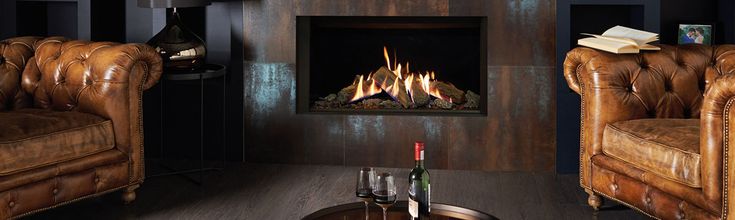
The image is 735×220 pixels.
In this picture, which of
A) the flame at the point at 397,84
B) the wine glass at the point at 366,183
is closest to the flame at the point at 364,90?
the flame at the point at 397,84

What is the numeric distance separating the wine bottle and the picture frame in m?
2.88

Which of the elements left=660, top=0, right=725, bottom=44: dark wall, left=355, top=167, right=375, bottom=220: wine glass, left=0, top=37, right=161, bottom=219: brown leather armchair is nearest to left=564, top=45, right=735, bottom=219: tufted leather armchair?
left=660, top=0, right=725, bottom=44: dark wall

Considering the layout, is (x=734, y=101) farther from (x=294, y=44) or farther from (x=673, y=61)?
(x=294, y=44)

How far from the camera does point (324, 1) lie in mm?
5363

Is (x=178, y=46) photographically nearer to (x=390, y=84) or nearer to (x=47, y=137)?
(x=47, y=137)

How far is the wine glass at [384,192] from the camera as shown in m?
2.94

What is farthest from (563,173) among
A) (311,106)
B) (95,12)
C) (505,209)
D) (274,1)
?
(95,12)

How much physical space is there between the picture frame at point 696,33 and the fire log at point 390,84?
153cm

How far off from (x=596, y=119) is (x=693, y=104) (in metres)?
0.47

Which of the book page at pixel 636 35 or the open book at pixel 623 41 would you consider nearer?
the open book at pixel 623 41

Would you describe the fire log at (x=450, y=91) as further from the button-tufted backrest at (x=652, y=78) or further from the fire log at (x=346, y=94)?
the button-tufted backrest at (x=652, y=78)

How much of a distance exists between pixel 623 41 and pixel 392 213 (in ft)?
5.78

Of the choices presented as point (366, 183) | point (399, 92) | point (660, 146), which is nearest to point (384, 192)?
point (366, 183)

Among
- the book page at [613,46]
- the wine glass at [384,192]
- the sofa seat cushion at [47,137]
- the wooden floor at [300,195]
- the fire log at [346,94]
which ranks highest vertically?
the book page at [613,46]
